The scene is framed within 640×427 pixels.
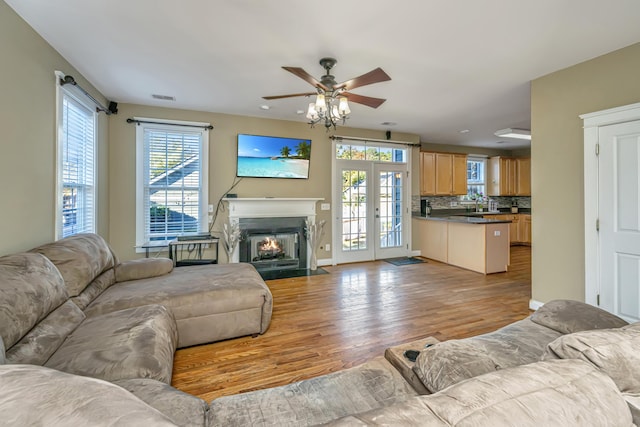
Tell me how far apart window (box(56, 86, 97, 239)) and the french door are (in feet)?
12.2

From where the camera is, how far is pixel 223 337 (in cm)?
249

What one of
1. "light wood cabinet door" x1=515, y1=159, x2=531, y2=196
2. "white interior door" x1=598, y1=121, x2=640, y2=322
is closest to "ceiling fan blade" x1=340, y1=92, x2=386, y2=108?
"white interior door" x1=598, y1=121, x2=640, y2=322

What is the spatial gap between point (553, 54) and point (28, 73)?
4609 mm

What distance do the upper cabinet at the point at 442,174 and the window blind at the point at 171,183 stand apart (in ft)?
15.9

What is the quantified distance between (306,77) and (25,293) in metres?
2.35

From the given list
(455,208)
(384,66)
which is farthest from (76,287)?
(455,208)

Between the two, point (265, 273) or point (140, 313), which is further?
point (265, 273)

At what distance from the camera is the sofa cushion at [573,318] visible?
5.04ft

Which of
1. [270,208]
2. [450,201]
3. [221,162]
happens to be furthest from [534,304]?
[221,162]

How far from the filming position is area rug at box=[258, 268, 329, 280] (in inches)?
179

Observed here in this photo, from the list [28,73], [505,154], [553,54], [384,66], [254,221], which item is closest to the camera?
[28,73]

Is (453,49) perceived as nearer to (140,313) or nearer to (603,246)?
(603,246)

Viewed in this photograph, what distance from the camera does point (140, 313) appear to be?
1938 mm

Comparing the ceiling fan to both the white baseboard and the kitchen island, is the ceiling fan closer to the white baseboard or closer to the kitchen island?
the white baseboard
